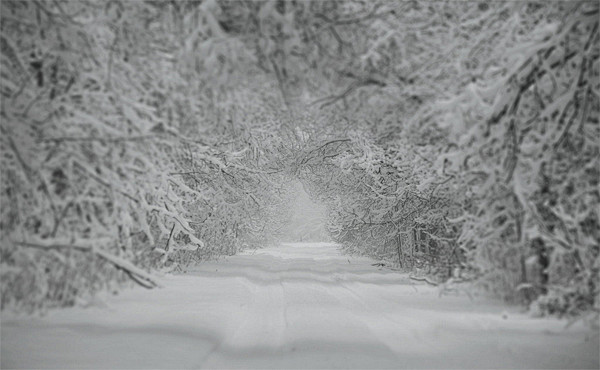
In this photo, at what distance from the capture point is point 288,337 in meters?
6.02

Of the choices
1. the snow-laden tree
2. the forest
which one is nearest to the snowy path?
the forest

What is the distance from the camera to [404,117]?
23.7 ft

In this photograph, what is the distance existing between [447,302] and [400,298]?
123cm

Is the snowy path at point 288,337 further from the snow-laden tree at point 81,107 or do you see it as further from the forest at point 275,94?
the snow-laden tree at point 81,107

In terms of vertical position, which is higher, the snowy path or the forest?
the forest

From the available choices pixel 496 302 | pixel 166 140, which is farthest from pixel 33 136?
pixel 496 302

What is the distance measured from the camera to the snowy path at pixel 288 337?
4.78 meters

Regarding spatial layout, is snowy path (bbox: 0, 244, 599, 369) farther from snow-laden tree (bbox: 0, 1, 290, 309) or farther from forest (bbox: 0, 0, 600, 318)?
→ snow-laden tree (bbox: 0, 1, 290, 309)

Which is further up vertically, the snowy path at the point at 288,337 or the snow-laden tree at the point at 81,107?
the snow-laden tree at the point at 81,107

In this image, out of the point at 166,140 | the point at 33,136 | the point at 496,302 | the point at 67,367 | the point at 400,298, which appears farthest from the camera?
the point at 400,298

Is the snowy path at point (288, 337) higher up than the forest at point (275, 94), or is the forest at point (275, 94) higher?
the forest at point (275, 94)

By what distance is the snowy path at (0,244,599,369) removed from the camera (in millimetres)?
4781

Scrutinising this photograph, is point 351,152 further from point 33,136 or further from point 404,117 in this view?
point 33,136

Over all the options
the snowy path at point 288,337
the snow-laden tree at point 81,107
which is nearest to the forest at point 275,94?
the snow-laden tree at point 81,107
